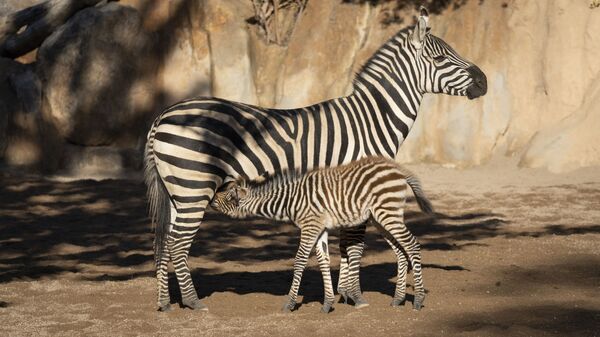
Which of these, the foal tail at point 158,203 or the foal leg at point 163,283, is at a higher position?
the foal tail at point 158,203

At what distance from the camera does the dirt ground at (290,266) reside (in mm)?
9070

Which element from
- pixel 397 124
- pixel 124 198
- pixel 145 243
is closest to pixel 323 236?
pixel 397 124

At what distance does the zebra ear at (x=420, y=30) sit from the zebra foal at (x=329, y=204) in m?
1.63

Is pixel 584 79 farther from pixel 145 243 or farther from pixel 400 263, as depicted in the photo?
pixel 400 263

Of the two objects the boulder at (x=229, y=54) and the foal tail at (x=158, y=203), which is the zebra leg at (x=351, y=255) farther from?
the boulder at (x=229, y=54)

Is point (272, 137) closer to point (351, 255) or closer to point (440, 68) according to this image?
point (351, 255)

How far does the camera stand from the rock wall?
66.8 feet

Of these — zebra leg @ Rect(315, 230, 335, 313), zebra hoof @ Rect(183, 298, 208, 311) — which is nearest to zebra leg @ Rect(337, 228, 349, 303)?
zebra leg @ Rect(315, 230, 335, 313)

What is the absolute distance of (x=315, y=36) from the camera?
21422 millimetres

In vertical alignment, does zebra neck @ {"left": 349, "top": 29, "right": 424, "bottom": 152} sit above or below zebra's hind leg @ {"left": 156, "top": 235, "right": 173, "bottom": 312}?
above

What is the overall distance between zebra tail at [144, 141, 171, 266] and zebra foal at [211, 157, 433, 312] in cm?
55

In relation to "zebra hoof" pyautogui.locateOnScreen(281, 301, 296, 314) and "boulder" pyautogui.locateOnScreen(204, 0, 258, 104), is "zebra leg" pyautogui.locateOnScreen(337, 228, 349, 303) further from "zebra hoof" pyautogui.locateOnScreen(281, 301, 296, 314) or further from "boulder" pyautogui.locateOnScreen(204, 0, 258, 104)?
"boulder" pyautogui.locateOnScreen(204, 0, 258, 104)

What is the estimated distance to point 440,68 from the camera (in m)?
10.9

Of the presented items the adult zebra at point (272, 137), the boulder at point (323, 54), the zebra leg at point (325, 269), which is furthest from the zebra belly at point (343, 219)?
the boulder at point (323, 54)
